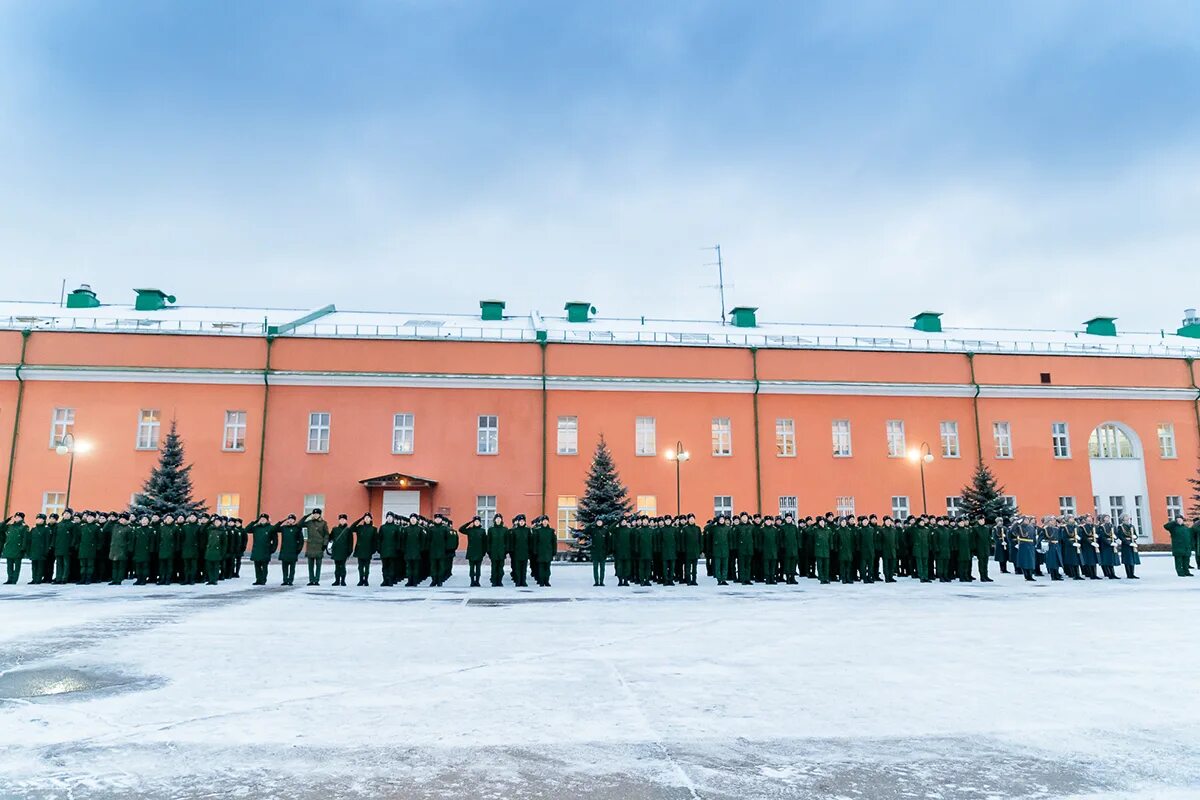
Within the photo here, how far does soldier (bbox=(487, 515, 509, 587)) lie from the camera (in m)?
17.7

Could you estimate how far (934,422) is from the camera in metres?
33.1

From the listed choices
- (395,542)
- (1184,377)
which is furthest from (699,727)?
(1184,377)

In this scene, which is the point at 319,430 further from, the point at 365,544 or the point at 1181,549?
the point at 1181,549

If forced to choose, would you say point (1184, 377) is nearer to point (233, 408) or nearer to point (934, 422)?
A: point (934, 422)

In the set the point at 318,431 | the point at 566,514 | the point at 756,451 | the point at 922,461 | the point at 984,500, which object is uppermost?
the point at 318,431

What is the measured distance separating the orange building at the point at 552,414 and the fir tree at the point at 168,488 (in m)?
1.82

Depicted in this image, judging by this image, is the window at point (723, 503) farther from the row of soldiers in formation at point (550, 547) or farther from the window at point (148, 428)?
the window at point (148, 428)

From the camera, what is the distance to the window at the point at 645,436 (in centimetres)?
3125

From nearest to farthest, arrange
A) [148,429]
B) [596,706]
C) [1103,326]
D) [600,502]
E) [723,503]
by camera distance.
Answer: [596,706] → [600,502] → [148,429] → [723,503] → [1103,326]

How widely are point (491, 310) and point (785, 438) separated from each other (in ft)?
48.7

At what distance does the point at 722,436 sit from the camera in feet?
104

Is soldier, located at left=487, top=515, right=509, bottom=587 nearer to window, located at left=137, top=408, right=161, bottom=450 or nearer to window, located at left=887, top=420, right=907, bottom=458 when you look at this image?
window, located at left=137, top=408, right=161, bottom=450

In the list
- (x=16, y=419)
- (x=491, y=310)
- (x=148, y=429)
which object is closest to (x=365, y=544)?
(x=148, y=429)

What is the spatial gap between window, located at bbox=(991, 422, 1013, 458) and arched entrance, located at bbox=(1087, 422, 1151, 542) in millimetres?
3596
